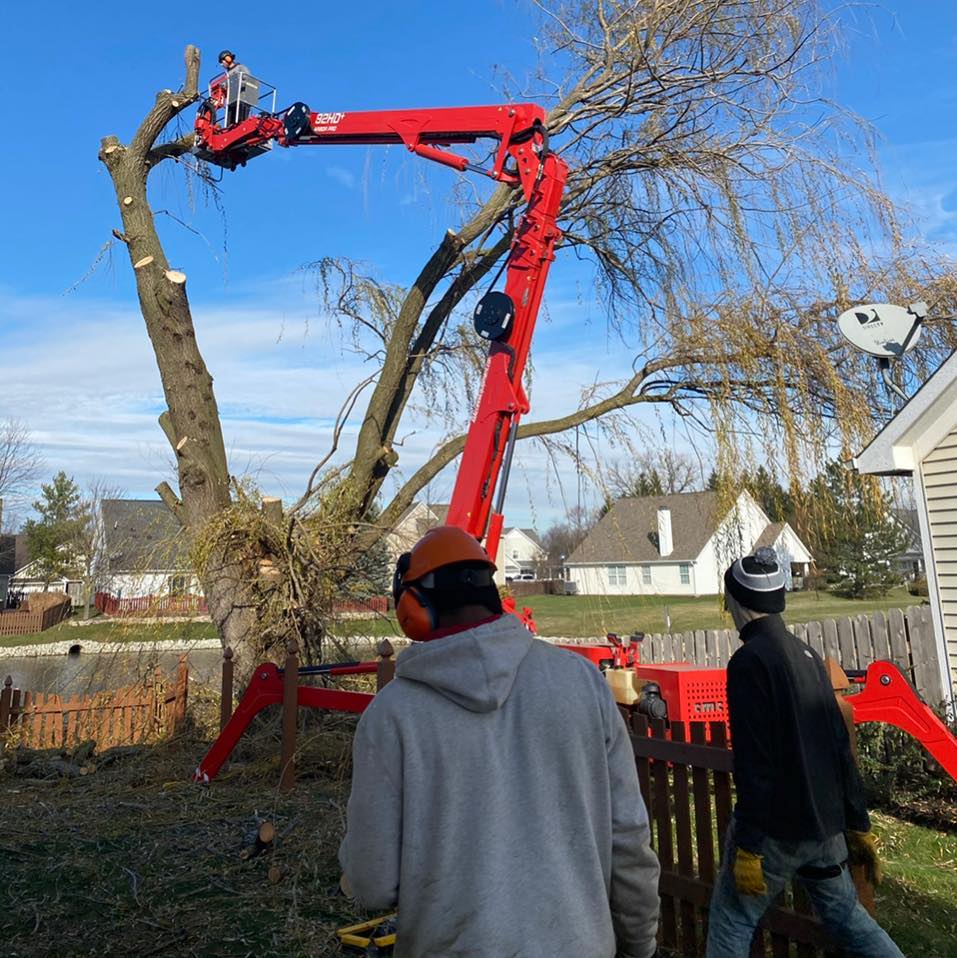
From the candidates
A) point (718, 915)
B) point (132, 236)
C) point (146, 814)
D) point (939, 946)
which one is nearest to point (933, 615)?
point (939, 946)

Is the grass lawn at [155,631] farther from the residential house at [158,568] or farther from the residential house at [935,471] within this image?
the residential house at [935,471]

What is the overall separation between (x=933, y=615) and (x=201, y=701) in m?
7.71

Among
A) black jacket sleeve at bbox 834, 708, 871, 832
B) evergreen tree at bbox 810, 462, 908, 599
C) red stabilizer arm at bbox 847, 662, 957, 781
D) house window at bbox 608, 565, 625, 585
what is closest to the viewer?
black jacket sleeve at bbox 834, 708, 871, 832

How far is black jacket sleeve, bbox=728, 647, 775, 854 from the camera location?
10.2 ft

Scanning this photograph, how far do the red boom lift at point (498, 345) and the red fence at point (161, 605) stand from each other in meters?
1.71

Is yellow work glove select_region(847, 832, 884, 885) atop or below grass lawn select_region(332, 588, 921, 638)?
atop

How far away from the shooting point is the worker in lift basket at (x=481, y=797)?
71.3 inches

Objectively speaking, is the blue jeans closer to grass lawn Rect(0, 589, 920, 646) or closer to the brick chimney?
grass lawn Rect(0, 589, 920, 646)

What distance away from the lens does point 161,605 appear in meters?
8.33

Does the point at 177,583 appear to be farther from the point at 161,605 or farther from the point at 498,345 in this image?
the point at 498,345

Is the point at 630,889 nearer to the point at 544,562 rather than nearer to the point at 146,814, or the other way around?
the point at 146,814

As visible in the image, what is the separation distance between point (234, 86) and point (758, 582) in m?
8.01

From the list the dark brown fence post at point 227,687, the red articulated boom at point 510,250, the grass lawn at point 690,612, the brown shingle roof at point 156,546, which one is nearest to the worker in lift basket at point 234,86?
the red articulated boom at point 510,250

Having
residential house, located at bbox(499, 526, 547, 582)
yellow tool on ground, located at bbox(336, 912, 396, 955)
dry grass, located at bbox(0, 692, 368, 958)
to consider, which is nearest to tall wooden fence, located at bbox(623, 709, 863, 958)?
yellow tool on ground, located at bbox(336, 912, 396, 955)
